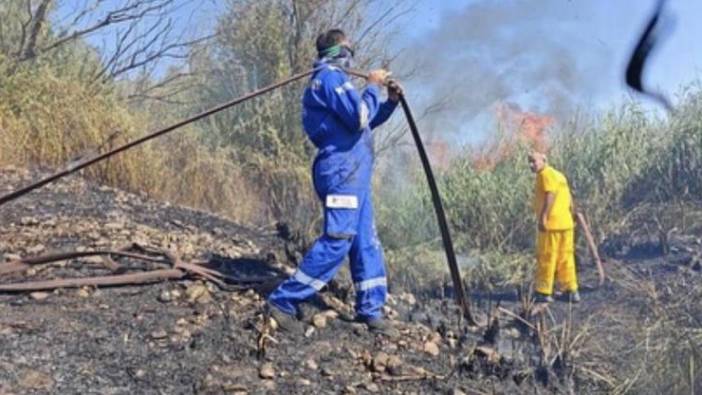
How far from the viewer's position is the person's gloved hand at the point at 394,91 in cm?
536

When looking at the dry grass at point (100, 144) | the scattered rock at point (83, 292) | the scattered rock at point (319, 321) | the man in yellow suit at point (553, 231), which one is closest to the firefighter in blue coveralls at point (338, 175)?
the scattered rock at point (319, 321)

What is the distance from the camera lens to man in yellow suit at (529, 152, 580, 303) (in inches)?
374

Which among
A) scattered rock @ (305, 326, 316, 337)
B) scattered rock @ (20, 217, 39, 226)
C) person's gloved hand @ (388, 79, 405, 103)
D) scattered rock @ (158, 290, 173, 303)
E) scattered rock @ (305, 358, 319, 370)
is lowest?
scattered rock @ (305, 358, 319, 370)

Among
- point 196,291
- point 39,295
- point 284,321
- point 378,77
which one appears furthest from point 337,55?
point 39,295

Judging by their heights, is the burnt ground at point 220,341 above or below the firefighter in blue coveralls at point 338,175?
below

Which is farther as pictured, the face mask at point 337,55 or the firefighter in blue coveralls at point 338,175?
the face mask at point 337,55

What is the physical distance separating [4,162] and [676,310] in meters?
6.43

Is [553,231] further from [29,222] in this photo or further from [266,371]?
[266,371]

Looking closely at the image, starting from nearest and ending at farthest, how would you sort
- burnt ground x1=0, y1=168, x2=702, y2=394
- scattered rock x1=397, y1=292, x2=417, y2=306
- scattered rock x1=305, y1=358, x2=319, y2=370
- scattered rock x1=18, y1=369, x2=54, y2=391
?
scattered rock x1=18, y1=369, x2=54, y2=391 → burnt ground x1=0, y1=168, x2=702, y2=394 → scattered rock x1=305, y1=358, x2=319, y2=370 → scattered rock x1=397, y1=292, x2=417, y2=306

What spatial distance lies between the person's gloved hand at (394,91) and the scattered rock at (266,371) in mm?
1656

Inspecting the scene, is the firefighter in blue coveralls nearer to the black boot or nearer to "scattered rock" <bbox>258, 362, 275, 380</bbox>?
the black boot

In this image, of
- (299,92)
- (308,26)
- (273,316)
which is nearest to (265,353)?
(273,316)

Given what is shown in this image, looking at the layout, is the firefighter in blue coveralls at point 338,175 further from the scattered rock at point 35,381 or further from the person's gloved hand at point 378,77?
the scattered rock at point 35,381

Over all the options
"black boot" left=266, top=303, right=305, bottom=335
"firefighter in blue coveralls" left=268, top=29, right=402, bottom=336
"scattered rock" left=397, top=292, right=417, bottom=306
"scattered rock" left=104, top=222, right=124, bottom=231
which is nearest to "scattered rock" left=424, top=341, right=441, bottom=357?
"firefighter in blue coveralls" left=268, top=29, right=402, bottom=336
